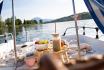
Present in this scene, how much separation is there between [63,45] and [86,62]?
11.2 ft

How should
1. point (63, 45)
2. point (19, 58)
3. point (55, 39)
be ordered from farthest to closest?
point (19, 58) → point (63, 45) → point (55, 39)

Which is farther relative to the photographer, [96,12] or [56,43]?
[96,12]

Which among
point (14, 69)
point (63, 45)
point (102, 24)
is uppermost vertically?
point (102, 24)

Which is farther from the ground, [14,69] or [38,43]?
[38,43]

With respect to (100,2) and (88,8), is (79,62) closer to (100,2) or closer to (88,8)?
(100,2)

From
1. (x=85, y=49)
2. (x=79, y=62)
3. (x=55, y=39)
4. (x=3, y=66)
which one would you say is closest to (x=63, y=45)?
(x=55, y=39)

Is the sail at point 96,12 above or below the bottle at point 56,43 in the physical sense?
above

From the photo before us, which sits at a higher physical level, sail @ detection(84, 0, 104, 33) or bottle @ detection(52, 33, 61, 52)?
sail @ detection(84, 0, 104, 33)

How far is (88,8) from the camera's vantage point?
442 cm

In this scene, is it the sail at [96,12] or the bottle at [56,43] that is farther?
the sail at [96,12]

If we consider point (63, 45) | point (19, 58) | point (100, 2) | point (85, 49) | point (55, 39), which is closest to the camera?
point (55, 39)

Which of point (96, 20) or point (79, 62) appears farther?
point (96, 20)

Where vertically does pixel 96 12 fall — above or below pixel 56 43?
above

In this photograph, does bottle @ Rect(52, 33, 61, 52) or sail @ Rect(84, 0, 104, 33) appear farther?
sail @ Rect(84, 0, 104, 33)
